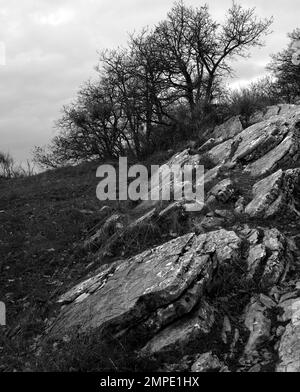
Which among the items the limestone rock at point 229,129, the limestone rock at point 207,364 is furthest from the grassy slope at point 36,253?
the limestone rock at point 229,129

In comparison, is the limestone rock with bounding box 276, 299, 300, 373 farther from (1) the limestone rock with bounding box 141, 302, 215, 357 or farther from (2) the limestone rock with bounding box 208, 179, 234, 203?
(2) the limestone rock with bounding box 208, 179, 234, 203

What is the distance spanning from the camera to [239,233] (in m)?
7.57

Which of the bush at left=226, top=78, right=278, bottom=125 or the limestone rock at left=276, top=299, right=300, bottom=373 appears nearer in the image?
the limestone rock at left=276, top=299, right=300, bottom=373

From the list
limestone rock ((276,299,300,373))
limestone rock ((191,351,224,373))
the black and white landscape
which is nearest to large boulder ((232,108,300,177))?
the black and white landscape

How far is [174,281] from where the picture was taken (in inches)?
246

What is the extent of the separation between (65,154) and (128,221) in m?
14.7

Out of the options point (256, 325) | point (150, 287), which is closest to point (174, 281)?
point (150, 287)

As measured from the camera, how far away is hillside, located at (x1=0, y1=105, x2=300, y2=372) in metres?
5.59

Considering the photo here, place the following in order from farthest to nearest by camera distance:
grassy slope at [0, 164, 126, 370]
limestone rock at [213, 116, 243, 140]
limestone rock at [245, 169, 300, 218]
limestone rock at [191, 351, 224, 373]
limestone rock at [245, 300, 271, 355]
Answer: limestone rock at [213, 116, 243, 140] < limestone rock at [245, 169, 300, 218] < grassy slope at [0, 164, 126, 370] < limestone rock at [245, 300, 271, 355] < limestone rock at [191, 351, 224, 373]

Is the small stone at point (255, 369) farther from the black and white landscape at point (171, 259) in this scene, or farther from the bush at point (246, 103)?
the bush at point (246, 103)

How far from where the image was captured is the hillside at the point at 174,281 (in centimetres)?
559

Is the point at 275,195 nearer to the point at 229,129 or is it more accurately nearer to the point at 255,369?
the point at 255,369
